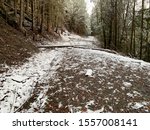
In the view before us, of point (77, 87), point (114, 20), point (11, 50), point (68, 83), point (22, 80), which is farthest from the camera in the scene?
point (114, 20)

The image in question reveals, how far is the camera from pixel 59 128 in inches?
221

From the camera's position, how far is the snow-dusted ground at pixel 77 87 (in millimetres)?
6926

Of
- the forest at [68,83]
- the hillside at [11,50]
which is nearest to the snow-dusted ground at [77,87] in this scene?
the forest at [68,83]

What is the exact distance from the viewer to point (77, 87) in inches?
318

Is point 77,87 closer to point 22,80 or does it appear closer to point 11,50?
point 22,80

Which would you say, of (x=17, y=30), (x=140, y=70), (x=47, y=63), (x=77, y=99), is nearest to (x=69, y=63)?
(x=47, y=63)

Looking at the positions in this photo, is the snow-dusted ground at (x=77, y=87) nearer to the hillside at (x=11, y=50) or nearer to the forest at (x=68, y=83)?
the forest at (x=68, y=83)

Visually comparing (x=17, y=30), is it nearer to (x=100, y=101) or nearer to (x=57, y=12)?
(x=100, y=101)

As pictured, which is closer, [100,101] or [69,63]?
[100,101]

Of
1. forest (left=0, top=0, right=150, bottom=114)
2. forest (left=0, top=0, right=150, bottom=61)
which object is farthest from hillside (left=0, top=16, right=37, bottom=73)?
forest (left=0, top=0, right=150, bottom=61)

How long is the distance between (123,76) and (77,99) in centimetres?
274

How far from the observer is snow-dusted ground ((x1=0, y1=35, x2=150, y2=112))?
22.7ft

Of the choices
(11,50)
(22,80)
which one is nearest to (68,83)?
(22,80)

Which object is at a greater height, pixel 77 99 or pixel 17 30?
pixel 17 30
